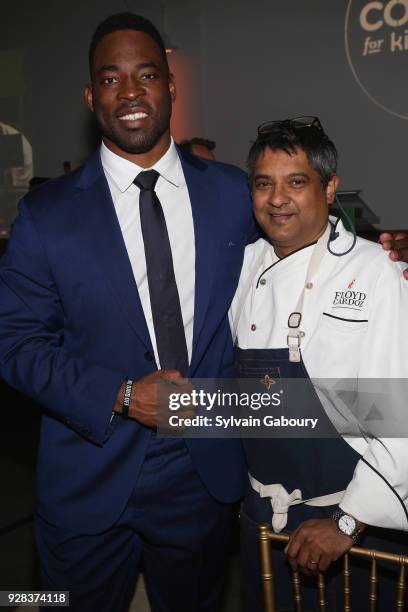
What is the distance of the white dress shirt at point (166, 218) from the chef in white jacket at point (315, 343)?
0.15 m

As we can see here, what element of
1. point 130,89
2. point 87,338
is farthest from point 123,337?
point 130,89

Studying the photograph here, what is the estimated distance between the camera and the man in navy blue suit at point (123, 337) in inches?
60.9

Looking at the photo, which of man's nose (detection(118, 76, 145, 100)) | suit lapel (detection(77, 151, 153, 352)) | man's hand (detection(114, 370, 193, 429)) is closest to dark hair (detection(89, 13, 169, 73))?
man's nose (detection(118, 76, 145, 100))

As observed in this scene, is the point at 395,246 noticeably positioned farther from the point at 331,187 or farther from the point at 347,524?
the point at 347,524

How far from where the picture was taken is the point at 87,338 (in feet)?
5.16

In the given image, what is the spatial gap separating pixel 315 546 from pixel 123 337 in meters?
0.63

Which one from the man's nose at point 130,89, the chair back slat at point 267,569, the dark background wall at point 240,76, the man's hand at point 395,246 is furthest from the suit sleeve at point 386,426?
the dark background wall at point 240,76

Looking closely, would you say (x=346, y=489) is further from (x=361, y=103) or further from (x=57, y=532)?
(x=361, y=103)

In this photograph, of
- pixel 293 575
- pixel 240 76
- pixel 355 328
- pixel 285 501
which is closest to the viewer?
pixel 293 575

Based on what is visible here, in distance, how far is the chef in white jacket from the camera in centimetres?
133

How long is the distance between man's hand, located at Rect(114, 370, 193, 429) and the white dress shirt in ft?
0.41

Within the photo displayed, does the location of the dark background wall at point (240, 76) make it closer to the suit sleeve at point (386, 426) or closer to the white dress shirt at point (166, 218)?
the white dress shirt at point (166, 218)

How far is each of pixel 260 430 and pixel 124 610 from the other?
62 cm

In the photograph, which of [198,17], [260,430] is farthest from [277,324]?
[198,17]
